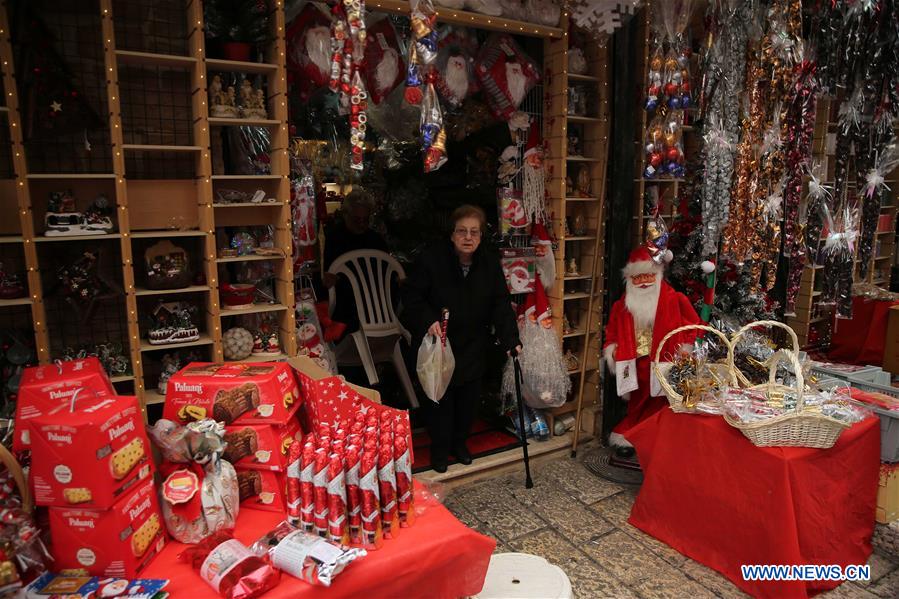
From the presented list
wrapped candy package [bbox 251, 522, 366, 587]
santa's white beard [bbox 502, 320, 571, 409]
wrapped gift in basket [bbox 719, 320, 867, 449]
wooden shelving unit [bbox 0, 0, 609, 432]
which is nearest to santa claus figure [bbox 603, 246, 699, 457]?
santa's white beard [bbox 502, 320, 571, 409]

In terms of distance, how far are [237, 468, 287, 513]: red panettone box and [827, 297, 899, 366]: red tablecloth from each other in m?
5.23

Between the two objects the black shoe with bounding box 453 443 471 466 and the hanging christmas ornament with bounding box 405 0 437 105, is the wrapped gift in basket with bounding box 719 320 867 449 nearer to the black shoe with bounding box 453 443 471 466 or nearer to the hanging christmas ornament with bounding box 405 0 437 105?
the black shoe with bounding box 453 443 471 466

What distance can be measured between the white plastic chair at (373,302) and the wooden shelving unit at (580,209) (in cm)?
103

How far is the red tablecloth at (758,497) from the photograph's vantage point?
7.54ft

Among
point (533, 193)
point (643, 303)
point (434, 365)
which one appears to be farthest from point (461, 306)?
point (643, 303)

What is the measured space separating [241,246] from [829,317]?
5.26 meters

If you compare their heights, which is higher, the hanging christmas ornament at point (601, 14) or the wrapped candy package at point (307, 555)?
the hanging christmas ornament at point (601, 14)

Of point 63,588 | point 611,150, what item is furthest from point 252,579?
point 611,150

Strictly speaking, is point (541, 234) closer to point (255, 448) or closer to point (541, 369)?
point (541, 369)

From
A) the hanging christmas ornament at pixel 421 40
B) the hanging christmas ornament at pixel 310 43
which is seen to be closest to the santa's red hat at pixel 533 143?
the hanging christmas ornament at pixel 310 43

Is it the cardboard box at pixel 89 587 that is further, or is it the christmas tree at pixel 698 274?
the christmas tree at pixel 698 274

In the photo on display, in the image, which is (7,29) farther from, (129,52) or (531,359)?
(531,359)

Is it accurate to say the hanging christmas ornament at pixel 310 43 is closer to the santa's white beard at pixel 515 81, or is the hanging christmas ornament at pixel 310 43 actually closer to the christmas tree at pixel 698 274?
the santa's white beard at pixel 515 81

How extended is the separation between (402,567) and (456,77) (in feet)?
8.88
